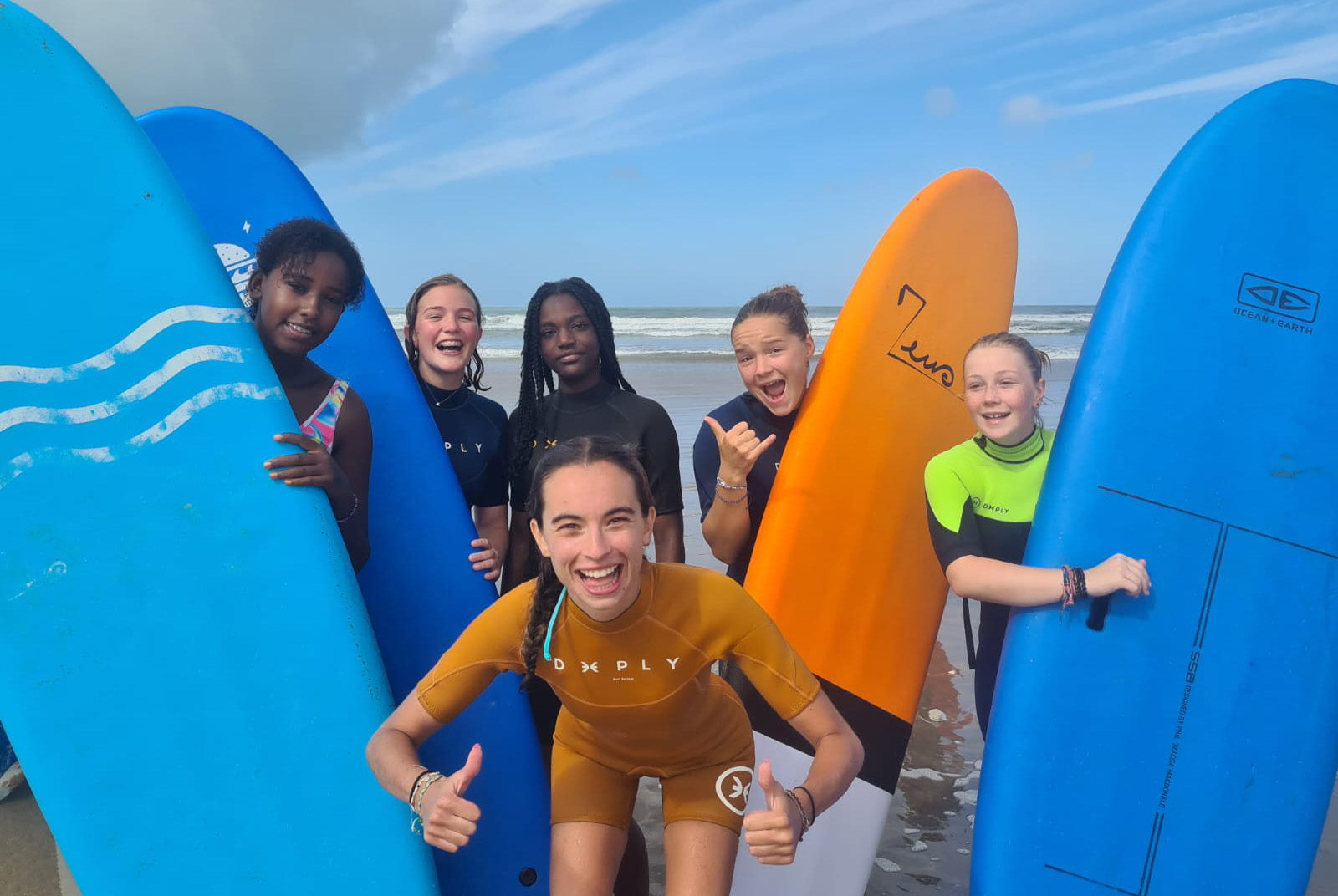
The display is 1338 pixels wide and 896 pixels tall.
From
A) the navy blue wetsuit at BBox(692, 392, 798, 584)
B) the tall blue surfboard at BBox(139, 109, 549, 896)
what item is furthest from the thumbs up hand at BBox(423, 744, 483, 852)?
the navy blue wetsuit at BBox(692, 392, 798, 584)

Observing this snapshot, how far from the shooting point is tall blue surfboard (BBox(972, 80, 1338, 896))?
2.22 meters

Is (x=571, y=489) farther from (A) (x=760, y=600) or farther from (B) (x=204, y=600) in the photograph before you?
(A) (x=760, y=600)

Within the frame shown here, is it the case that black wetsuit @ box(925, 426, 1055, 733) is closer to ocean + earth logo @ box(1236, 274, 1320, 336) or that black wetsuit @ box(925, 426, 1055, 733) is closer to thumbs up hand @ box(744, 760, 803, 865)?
ocean + earth logo @ box(1236, 274, 1320, 336)

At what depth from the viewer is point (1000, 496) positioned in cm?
231

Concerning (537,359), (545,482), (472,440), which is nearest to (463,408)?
(472,440)

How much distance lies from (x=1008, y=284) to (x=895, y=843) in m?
1.90

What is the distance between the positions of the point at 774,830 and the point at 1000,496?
126 centimetres

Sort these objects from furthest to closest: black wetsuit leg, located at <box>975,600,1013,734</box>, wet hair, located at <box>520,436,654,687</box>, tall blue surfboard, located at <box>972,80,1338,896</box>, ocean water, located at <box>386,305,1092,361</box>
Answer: ocean water, located at <box>386,305,1092,361</box>, black wetsuit leg, located at <box>975,600,1013,734</box>, tall blue surfboard, located at <box>972,80,1338,896</box>, wet hair, located at <box>520,436,654,687</box>

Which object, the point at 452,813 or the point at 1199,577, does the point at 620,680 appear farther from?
the point at 1199,577

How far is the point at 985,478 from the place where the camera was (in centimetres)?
229

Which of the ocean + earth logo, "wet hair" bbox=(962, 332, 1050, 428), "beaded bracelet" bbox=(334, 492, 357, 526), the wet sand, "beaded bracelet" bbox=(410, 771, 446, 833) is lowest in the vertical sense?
the wet sand

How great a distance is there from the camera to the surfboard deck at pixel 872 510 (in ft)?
8.48

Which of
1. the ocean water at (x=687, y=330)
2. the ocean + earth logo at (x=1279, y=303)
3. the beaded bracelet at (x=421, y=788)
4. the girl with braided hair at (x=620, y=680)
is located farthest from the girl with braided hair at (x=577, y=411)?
the ocean water at (x=687, y=330)

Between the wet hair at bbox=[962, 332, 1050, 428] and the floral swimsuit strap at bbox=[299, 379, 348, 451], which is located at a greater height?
the wet hair at bbox=[962, 332, 1050, 428]
